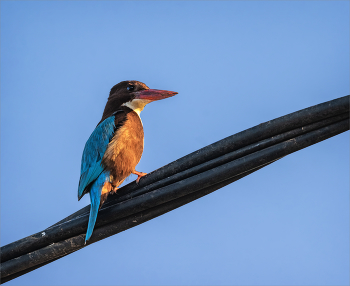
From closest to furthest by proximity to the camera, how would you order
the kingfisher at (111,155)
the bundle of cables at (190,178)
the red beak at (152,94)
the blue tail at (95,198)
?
the bundle of cables at (190,178) < the blue tail at (95,198) < the kingfisher at (111,155) < the red beak at (152,94)

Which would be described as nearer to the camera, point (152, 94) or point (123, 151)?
point (123, 151)

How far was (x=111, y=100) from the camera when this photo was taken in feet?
15.0

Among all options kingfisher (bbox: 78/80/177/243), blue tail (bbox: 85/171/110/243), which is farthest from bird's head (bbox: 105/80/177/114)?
blue tail (bbox: 85/171/110/243)

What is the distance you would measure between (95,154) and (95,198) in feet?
1.88

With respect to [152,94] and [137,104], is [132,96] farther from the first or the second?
[152,94]

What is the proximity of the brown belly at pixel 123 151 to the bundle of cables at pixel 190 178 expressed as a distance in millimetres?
867

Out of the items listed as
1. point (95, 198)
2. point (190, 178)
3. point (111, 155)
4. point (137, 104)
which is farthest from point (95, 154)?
point (190, 178)

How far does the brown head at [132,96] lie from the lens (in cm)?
440

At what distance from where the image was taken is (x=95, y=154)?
362cm

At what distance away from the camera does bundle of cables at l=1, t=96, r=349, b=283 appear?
82.4 inches

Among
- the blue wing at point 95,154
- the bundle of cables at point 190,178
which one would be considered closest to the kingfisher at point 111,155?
the blue wing at point 95,154

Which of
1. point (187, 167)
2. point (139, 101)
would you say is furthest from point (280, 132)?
point (139, 101)

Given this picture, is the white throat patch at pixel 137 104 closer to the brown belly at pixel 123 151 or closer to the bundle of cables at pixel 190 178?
the brown belly at pixel 123 151

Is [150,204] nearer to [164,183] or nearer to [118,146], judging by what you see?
[164,183]
